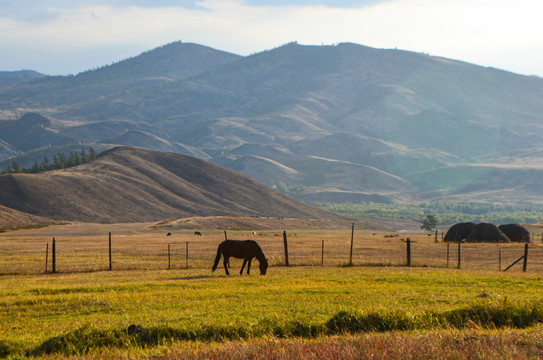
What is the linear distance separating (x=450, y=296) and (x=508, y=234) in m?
73.8

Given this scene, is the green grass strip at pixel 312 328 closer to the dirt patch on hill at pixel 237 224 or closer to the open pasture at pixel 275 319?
the open pasture at pixel 275 319

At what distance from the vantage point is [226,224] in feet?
429

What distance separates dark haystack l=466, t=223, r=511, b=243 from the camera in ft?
262

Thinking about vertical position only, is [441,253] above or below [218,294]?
below

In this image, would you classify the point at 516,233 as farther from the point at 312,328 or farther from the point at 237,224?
the point at 312,328

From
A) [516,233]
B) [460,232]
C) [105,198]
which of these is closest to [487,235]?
[460,232]

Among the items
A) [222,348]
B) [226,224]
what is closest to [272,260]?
[222,348]

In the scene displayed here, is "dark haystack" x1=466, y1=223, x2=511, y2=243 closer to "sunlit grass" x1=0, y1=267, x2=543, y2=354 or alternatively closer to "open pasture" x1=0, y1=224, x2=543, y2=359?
"sunlit grass" x1=0, y1=267, x2=543, y2=354

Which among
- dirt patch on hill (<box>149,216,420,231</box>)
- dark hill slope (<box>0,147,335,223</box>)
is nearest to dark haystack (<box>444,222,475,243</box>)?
dirt patch on hill (<box>149,216,420,231</box>)

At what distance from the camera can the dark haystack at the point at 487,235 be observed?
262 ft

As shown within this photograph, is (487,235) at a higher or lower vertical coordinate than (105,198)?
lower

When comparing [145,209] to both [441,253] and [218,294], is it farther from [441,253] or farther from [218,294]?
[218,294]

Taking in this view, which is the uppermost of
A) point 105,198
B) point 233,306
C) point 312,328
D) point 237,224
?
point 312,328

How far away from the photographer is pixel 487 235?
263ft
